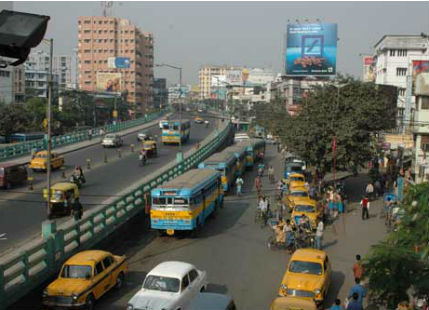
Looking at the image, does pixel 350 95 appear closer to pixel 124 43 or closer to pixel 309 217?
pixel 309 217

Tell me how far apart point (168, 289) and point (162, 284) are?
228mm

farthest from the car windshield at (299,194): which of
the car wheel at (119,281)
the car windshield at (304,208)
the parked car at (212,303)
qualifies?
the parked car at (212,303)

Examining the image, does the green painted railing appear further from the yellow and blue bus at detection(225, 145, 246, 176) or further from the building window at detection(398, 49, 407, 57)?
the building window at detection(398, 49, 407, 57)

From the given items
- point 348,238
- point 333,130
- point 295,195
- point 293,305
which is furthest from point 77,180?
point 293,305

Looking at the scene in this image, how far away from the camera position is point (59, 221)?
79.6ft

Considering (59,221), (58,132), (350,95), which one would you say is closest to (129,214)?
(59,221)

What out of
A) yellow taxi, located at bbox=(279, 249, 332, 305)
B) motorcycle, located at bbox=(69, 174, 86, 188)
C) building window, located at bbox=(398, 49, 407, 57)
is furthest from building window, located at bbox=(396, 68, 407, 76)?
yellow taxi, located at bbox=(279, 249, 332, 305)

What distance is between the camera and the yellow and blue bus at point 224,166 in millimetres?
34312

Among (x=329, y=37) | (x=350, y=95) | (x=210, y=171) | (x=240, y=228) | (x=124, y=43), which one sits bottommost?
(x=240, y=228)

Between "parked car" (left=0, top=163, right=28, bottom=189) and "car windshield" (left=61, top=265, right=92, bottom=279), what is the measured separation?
18.7 meters

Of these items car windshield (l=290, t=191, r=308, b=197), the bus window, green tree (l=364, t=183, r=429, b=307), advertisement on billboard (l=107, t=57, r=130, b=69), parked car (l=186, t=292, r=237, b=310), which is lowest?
car windshield (l=290, t=191, r=308, b=197)

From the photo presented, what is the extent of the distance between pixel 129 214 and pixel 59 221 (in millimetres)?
3714

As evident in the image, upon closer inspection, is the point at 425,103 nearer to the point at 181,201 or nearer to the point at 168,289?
the point at 181,201

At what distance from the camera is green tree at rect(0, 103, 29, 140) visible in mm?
64125
